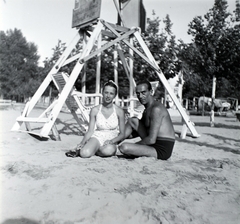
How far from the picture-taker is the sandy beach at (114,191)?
185cm

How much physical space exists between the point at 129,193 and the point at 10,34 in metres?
35.6

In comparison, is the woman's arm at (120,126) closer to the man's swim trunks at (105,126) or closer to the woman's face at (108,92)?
the man's swim trunks at (105,126)

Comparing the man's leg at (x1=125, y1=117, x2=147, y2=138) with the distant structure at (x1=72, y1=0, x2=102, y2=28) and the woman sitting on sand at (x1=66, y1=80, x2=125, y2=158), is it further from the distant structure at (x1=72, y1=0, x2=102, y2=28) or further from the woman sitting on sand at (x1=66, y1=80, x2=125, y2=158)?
the distant structure at (x1=72, y1=0, x2=102, y2=28)

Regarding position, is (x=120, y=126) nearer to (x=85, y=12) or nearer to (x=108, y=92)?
(x=108, y=92)

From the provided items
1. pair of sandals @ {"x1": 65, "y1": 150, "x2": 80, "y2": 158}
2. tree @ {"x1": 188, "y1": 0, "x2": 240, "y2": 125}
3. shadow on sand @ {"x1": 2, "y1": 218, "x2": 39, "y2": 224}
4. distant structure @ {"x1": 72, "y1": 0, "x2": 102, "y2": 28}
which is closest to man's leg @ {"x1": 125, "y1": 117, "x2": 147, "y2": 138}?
pair of sandals @ {"x1": 65, "y1": 150, "x2": 80, "y2": 158}

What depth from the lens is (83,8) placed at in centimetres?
599

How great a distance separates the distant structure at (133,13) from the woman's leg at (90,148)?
14.5 ft

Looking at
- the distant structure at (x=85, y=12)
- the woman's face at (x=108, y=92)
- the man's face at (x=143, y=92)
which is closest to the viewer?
the man's face at (x=143, y=92)

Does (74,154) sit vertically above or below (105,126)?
below

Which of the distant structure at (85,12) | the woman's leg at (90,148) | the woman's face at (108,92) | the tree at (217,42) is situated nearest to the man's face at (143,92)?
the woman's face at (108,92)

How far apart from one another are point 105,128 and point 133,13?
14.8 feet

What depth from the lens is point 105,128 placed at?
3.84 metres

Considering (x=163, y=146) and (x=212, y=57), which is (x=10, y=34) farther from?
(x=163, y=146)

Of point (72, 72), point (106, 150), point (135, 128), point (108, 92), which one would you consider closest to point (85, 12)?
point (72, 72)
